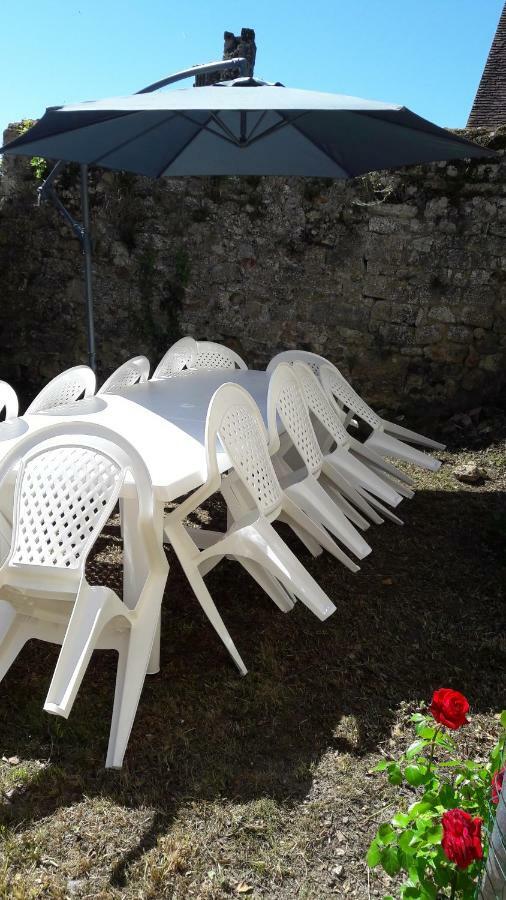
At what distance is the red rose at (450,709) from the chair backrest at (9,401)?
1.95 meters

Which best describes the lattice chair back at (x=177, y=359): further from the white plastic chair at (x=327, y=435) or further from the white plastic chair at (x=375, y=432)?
the white plastic chair at (x=375, y=432)

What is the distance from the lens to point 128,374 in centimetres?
354

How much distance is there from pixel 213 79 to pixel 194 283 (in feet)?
9.49

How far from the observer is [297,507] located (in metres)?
2.61

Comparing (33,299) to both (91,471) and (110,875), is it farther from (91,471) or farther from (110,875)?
(110,875)

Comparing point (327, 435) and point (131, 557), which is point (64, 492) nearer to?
point (131, 557)

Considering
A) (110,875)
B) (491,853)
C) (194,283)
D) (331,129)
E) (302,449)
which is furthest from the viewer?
(194,283)

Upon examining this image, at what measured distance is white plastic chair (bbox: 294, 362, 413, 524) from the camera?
3.03 meters

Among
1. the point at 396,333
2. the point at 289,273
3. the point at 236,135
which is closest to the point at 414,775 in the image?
the point at 236,135

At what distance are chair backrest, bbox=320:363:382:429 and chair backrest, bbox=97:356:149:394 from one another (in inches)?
36.7

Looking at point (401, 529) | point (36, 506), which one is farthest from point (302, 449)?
point (36, 506)

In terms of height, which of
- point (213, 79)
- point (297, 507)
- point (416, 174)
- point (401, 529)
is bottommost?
point (401, 529)

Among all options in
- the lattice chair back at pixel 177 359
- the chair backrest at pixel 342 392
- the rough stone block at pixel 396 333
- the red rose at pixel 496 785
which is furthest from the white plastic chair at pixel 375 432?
the red rose at pixel 496 785

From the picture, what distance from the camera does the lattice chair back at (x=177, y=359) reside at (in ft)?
12.3
